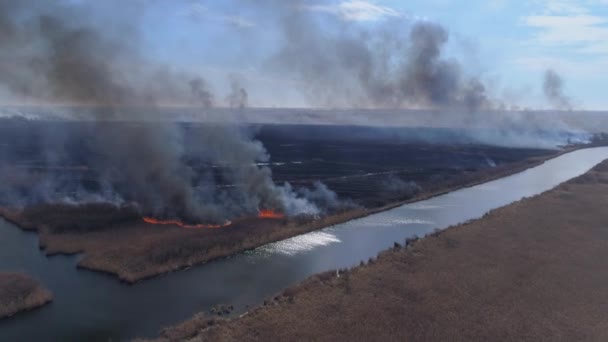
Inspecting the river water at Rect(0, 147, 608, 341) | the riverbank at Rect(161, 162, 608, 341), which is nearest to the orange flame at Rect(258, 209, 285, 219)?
the river water at Rect(0, 147, 608, 341)

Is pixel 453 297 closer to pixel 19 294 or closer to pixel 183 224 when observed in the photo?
pixel 183 224

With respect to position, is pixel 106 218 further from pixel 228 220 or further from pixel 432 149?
pixel 432 149

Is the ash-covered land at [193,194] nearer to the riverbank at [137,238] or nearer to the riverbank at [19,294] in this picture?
the riverbank at [137,238]

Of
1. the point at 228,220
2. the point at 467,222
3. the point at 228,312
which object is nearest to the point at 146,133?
the point at 228,220

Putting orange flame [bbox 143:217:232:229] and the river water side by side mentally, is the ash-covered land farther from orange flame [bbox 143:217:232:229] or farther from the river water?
the river water

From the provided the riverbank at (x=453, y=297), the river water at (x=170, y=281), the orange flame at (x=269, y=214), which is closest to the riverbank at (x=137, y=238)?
the river water at (x=170, y=281)
